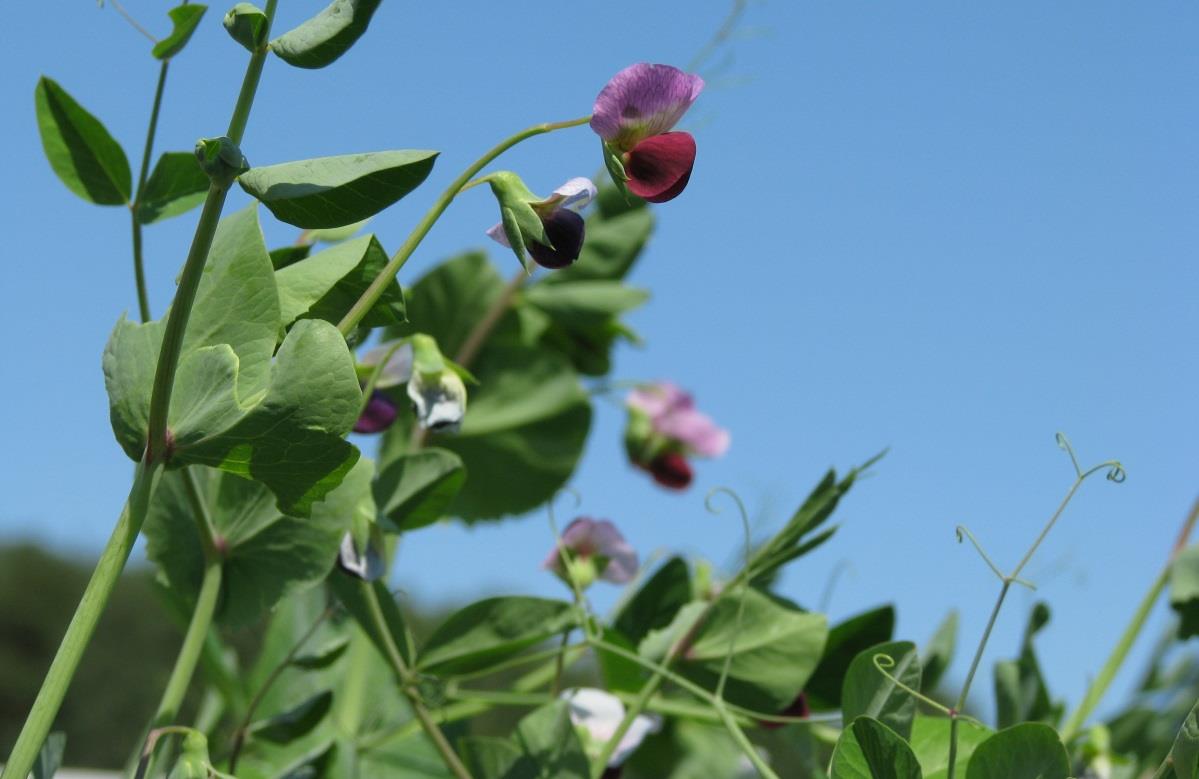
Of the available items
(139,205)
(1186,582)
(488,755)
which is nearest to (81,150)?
(139,205)

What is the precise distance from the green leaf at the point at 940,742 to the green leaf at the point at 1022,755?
43 mm

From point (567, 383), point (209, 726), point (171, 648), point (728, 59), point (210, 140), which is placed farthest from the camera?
point (171, 648)

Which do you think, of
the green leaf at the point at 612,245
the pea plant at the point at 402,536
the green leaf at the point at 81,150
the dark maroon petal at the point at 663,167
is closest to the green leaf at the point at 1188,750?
the pea plant at the point at 402,536

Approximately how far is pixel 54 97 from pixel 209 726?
1.39 ft

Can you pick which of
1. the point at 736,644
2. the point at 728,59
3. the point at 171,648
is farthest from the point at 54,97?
the point at 171,648

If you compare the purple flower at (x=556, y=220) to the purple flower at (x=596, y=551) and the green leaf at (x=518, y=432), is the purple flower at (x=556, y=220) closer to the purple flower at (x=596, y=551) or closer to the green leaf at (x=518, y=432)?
the purple flower at (x=596, y=551)

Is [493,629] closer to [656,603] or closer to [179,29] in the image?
[656,603]

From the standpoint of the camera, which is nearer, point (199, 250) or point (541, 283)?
point (199, 250)

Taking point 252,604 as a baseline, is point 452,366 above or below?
above

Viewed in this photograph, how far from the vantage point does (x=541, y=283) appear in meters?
1.06

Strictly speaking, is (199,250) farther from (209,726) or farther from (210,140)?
(209,726)

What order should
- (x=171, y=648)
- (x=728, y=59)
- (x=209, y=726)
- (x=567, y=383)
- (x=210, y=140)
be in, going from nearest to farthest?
(x=210, y=140) < (x=209, y=726) < (x=728, y=59) < (x=567, y=383) < (x=171, y=648)

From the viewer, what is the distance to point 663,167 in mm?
418

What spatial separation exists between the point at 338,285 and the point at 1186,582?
0.54 meters
